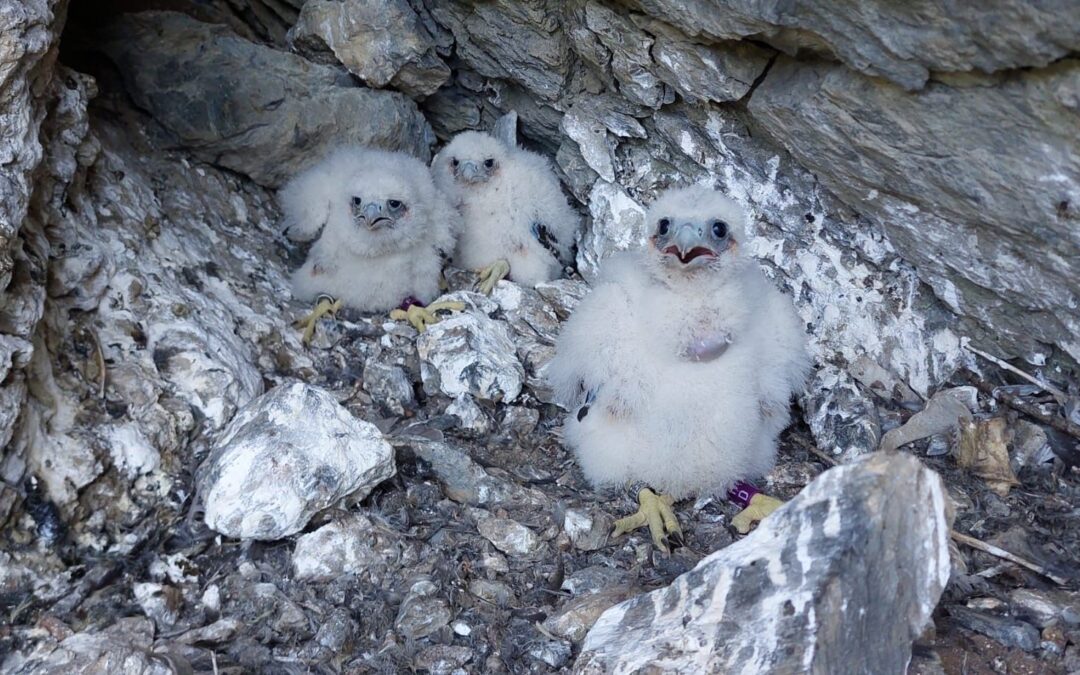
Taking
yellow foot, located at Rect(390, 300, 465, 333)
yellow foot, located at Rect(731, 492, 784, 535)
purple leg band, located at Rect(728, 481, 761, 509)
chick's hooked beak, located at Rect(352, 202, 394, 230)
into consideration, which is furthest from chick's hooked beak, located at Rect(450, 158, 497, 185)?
yellow foot, located at Rect(731, 492, 784, 535)

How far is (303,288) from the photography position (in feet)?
17.5

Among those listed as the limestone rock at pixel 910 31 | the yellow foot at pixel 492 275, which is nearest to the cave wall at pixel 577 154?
the limestone rock at pixel 910 31

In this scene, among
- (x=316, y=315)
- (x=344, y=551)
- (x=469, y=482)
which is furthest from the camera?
(x=316, y=315)

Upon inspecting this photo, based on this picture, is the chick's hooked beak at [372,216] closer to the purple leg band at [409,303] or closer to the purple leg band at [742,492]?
the purple leg band at [409,303]

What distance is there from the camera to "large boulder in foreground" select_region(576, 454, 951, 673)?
8.18ft

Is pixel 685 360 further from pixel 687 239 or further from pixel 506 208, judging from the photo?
pixel 506 208

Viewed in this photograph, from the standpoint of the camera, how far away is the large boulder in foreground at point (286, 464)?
3.59 metres

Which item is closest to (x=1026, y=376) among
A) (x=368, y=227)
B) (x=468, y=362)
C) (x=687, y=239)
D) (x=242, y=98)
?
(x=687, y=239)

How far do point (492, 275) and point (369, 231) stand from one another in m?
0.81

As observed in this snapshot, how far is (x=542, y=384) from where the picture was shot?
483 cm

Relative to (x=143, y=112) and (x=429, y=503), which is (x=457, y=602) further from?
(x=143, y=112)

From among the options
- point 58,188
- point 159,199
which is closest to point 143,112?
point 159,199

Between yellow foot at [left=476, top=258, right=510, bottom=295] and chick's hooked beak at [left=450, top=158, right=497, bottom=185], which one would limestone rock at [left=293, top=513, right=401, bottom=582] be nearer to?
yellow foot at [left=476, top=258, right=510, bottom=295]

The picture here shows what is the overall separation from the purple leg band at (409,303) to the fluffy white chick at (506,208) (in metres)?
0.41
